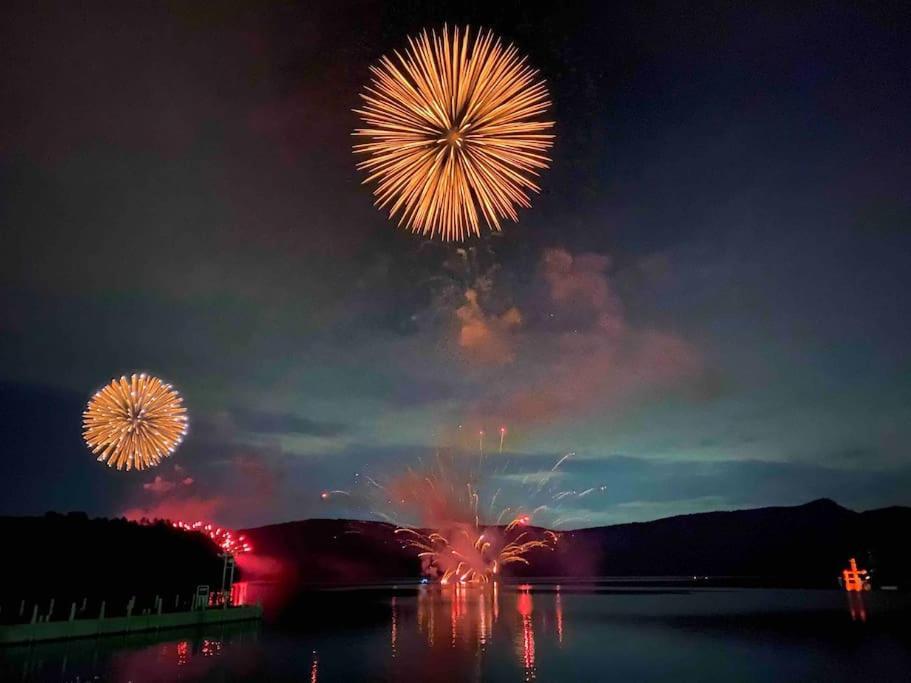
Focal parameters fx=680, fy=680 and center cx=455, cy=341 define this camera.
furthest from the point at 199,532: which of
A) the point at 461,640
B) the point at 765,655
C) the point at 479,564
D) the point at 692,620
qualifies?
the point at 479,564

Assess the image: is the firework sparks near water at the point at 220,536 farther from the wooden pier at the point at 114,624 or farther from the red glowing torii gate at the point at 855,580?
the red glowing torii gate at the point at 855,580

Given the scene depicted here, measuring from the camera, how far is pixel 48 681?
24.5 m

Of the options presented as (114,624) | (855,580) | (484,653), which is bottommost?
(855,580)

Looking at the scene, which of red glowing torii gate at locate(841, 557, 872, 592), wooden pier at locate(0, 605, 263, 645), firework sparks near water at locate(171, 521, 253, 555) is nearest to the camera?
wooden pier at locate(0, 605, 263, 645)

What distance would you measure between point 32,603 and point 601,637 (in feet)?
115

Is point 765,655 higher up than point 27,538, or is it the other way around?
point 27,538

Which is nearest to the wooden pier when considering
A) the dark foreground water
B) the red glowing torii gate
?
the dark foreground water

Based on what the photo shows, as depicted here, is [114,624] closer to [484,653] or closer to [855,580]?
[484,653]

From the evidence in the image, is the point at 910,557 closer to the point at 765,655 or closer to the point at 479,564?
the point at 479,564

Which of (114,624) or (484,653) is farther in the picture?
(114,624)

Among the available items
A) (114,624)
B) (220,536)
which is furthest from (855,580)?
(114,624)

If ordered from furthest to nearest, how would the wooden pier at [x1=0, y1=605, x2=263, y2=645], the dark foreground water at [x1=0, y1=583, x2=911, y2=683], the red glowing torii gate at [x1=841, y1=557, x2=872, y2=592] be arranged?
1. the red glowing torii gate at [x1=841, y1=557, x2=872, y2=592]
2. the wooden pier at [x1=0, y1=605, x2=263, y2=645]
3. the dark foreground water at [x1=0, y1=583, x2=911, y2=683]

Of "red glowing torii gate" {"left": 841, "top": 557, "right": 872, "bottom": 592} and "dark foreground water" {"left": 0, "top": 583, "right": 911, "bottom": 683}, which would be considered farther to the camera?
"red glowing torii gate" {"left": 841, "top": 557, "right": 872, "bottom": 592}

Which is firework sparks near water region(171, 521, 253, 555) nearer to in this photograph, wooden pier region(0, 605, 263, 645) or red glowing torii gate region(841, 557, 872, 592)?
wooden pier region(0, 605, 263, 645)
